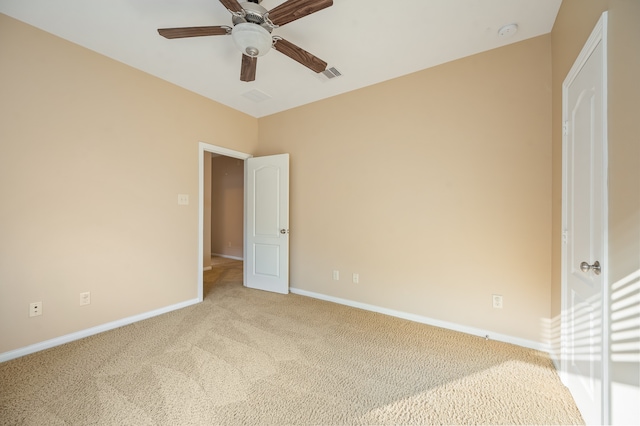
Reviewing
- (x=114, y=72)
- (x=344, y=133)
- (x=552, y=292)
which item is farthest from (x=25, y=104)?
(x=552, y=292)

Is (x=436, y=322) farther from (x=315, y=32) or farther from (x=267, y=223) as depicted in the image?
(x=315, y=32)

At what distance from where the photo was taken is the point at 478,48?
2.45 m

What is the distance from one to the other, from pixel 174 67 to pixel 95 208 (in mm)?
1690

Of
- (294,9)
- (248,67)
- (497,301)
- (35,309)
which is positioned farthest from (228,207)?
(497,301)

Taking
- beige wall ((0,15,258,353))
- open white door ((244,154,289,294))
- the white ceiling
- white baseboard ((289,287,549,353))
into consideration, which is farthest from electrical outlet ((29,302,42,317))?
white baseboard ((289,287,549,353))

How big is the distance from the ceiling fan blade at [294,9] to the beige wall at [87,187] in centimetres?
207

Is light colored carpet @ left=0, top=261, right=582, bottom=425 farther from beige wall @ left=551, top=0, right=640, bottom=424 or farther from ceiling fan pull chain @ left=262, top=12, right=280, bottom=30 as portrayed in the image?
ceiling fan pull chain @ left=262, top=12, right=280, bottom=30

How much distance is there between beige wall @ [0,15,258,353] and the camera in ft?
6.90

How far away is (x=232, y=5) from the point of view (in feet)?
5.22

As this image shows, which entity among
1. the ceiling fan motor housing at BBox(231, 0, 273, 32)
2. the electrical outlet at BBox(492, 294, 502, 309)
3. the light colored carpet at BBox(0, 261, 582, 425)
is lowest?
the light colored carpet at BBox(0, 261, 582, 425)

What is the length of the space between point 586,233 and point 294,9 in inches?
85.9

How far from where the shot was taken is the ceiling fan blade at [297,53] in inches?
76.7

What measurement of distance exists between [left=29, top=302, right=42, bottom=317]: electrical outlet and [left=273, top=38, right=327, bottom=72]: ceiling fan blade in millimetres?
2951

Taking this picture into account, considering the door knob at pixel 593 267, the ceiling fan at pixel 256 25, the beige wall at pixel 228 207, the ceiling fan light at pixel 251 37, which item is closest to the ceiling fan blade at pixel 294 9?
the ceiling fan at pixel 256 25
